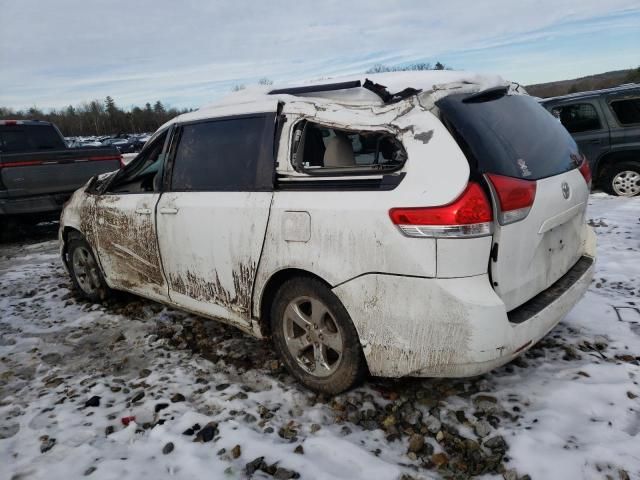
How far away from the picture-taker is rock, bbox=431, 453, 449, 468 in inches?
→ 88.7

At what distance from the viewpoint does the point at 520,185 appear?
232 centimetres

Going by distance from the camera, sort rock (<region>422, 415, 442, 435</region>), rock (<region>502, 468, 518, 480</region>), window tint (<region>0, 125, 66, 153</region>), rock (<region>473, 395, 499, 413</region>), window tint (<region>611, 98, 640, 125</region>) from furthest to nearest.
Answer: window tint (<region>0, 125, 66, 153</region>), window tint (<region>611, 98, 640, 125</region>), rock (<region>473, 395, 499, 413</region>), rock (<region>422, 415, 442, 435</region>), rock (<region>502, 468, 518, 480</region>)

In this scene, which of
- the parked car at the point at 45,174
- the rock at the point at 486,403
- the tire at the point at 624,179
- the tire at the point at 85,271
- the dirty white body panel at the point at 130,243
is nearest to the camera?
the rock at the point at 486,403

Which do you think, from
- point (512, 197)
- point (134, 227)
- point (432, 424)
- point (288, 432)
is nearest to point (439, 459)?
point (432, 424)

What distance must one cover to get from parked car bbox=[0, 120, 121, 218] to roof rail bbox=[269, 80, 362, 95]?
17.9 ft

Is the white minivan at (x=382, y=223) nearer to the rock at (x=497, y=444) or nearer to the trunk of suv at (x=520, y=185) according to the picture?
the trunk of suv at (x=520, y=185)

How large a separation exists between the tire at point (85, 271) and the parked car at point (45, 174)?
9.44 feet

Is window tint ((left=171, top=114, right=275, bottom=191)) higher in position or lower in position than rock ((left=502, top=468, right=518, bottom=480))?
higher

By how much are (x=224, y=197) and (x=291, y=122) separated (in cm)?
68

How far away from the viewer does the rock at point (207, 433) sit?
8.21 feet

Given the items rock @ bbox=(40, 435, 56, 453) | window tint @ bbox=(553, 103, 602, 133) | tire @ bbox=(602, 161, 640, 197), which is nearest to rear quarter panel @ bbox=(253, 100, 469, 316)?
rock @ bbox=(40, 435, 56, 453)

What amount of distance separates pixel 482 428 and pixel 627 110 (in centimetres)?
739

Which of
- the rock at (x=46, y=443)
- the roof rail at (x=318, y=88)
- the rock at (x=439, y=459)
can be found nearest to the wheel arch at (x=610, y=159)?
the roof rail at (x=318, y=88)

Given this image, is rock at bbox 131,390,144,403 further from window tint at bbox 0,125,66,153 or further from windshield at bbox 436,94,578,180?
window tint at bbox 0,125,66,153
